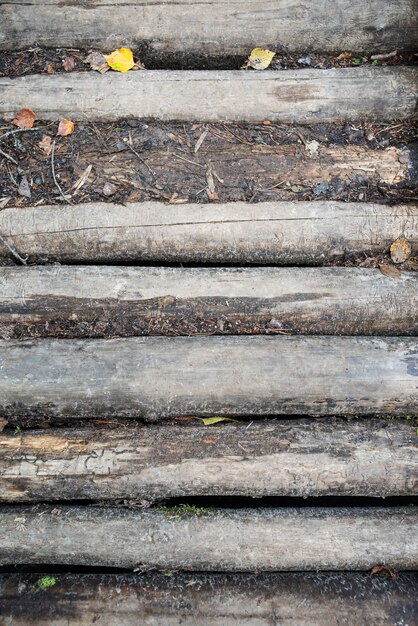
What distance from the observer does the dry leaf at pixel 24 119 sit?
3098 millimetres

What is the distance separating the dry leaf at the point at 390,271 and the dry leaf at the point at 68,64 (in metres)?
2.08

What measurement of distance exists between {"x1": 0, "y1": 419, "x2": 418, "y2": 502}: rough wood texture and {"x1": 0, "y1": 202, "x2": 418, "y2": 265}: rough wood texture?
0.91m

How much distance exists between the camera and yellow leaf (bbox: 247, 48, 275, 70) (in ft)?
10.9

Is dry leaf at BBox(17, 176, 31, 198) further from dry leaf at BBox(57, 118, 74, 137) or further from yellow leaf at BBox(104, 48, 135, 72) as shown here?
yellow leaf at BBox(104, 48, 135, 72)

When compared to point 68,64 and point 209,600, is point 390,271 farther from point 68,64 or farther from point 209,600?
point 68,64

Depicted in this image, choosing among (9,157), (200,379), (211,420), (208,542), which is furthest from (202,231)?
(208,542)

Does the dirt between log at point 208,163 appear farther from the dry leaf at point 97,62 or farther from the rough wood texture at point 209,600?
the rough wood texture at point 209,600

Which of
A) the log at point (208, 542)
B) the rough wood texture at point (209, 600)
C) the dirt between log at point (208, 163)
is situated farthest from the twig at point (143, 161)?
the rough wood texture at point (209, 600)

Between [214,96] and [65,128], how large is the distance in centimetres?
84

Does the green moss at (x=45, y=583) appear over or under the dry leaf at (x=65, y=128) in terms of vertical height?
under

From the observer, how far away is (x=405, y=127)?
321 centimetres

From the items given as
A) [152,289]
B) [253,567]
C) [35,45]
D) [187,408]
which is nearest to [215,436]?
[187,408]

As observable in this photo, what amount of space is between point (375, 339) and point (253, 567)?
3.88ft

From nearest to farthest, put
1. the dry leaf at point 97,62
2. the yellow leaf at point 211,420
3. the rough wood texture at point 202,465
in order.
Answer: the rough wood texture at point 202,465 < the yellow leaf at point 211,420 < the dry leaf at point 97,62
